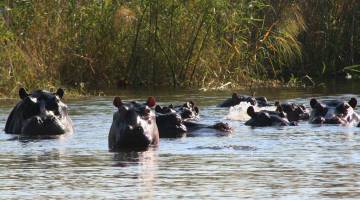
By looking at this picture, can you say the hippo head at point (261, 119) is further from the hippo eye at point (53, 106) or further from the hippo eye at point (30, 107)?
the hippo eye at point (30, 107)

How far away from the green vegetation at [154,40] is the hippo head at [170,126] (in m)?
7.67

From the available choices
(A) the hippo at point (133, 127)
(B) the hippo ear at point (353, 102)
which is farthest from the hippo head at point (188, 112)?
(A) the hippo at point (133, 127)

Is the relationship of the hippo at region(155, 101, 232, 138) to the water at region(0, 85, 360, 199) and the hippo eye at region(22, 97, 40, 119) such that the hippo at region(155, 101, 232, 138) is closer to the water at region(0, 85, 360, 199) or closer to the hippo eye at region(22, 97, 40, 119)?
the water at region(0, 85, 360, 199)

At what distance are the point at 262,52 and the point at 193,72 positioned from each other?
204 cm

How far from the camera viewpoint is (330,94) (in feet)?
70.3

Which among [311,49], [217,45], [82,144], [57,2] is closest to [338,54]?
[311,49]

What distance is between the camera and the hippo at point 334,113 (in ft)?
50.9

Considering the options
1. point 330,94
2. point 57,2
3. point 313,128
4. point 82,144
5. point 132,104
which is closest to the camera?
point 132,104

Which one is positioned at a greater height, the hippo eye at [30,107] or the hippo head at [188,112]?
the hippo eye at [30,107]

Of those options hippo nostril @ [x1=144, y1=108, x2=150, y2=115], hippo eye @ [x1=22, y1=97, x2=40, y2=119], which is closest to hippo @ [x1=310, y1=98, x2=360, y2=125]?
hippo eye @ [x1=22, y1=97, x2=40, y2=119]

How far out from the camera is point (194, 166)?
10836mm

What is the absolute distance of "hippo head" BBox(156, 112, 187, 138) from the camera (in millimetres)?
14117

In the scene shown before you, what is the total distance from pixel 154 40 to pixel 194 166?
13158mm

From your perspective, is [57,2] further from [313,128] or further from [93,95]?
[313,128]
